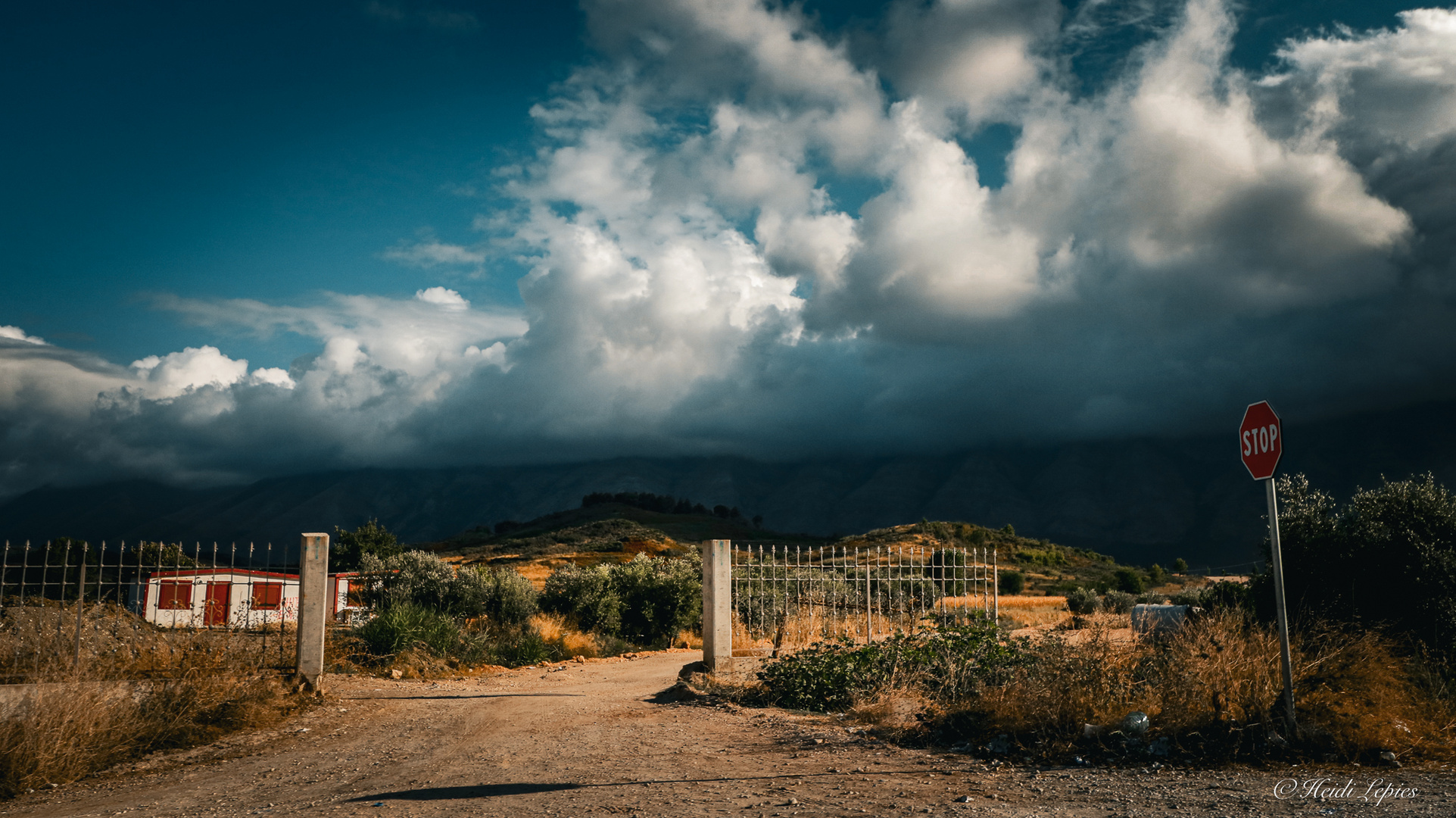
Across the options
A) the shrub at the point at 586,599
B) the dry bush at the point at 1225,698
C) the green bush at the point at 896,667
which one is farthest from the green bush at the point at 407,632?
the dry bush at the point at 1225,698

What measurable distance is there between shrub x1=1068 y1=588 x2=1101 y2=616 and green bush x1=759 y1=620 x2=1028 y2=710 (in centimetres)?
2539

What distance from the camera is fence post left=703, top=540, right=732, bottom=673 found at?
12398 millimetres

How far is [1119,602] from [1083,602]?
4.67 ft

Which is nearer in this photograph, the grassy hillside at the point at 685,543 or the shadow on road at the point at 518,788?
the shadow on road at the point at 518,788

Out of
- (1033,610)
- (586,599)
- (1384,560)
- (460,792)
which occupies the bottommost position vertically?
(1033,610)

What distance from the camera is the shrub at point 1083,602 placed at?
3416cm

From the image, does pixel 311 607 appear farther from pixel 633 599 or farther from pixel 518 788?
pixel 633 599

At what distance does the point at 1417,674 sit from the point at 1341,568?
2714 millimetres

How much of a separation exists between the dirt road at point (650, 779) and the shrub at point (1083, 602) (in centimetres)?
2804

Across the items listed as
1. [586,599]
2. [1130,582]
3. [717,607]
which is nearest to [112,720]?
[717,607]

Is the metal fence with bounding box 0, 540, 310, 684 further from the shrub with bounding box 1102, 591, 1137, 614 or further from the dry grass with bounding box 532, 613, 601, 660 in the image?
the shrub with bounding box 1102, 591, 1137, 614

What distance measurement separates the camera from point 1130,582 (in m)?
51.6

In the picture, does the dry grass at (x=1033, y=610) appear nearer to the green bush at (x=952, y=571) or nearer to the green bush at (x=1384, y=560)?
the green bush at (x=952, y=571)

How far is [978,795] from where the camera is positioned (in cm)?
659
